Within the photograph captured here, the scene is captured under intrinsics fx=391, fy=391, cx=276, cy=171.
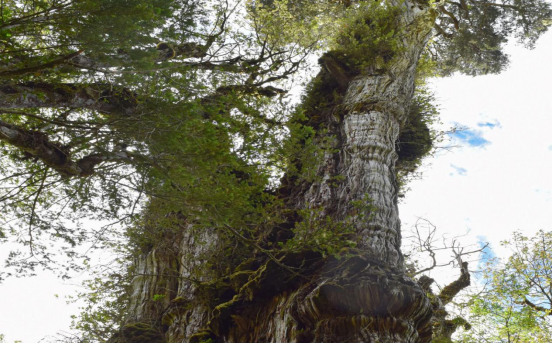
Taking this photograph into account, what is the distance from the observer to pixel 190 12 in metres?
7.29

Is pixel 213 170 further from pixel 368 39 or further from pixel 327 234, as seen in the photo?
pixel 368 39

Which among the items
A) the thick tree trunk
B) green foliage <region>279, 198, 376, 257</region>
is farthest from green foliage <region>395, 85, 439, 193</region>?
green foliage <region>279, 198, 376, 257</region>

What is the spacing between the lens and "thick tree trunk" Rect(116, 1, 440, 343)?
439 cm

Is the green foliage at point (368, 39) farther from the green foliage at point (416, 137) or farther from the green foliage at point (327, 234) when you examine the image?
the green foliage at point (327, 234)

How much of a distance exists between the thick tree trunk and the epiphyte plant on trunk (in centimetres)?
2

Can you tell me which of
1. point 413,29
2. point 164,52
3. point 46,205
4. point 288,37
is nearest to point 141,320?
point 46,205

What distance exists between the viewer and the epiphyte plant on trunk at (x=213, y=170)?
4.47 meters

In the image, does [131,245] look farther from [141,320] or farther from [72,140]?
[72,140]

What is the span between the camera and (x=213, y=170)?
4.76 meters

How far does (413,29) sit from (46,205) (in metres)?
8.49

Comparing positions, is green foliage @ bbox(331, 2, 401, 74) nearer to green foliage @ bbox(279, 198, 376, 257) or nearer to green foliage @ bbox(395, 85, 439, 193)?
green foliage @ bbox(395, 85, 439, 193)

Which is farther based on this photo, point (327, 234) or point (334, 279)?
point (327, 234)

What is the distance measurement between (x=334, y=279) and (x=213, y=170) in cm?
193

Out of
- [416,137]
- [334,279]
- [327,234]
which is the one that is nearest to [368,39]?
[416,137]
